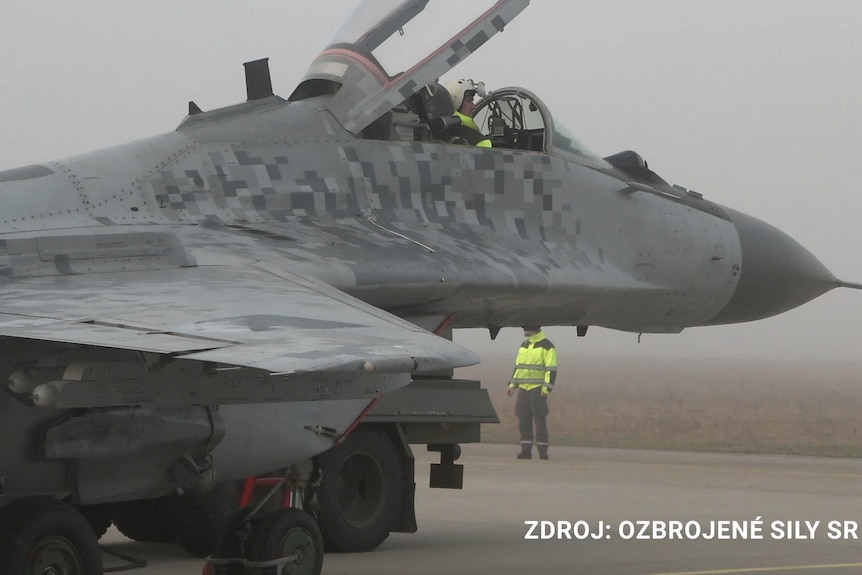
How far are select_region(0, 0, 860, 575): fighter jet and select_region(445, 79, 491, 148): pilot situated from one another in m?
0.06

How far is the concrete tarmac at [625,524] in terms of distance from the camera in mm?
11336

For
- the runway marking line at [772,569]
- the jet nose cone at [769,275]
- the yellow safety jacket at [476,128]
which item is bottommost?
the runway marking line at [772,569]

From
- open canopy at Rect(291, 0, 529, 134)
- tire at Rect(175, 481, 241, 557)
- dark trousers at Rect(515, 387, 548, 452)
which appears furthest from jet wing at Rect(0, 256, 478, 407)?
dark trousers at Rect(515, 387, 548, 452)

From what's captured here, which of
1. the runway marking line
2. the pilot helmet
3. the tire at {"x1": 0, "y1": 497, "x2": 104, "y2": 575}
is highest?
the pilot helmet

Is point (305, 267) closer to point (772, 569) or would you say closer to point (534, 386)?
point (772, 569)

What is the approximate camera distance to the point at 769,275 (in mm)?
13078

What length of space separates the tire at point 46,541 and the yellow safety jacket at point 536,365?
14.4 meters

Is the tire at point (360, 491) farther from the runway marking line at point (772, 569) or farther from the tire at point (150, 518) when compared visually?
the runway marking line at point (772, 569)

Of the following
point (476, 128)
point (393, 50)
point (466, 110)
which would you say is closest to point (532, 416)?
point (466, 110)

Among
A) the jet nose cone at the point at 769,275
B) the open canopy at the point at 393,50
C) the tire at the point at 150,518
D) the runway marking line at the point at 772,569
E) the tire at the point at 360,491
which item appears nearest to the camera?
the runway marking line at the point at 772,569

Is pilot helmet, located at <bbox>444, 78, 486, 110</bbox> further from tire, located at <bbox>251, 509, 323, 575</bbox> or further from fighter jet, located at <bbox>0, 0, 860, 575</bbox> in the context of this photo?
tire, located at <bbox>251, 509, 323, 575</bbox>

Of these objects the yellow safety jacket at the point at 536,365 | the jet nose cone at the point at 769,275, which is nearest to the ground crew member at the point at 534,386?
the yellow safety jacket at the point at 536,365

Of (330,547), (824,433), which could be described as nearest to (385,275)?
(330,547)

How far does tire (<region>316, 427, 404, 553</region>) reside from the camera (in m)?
12.1
